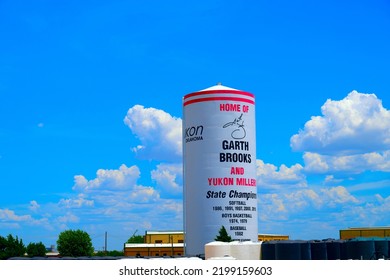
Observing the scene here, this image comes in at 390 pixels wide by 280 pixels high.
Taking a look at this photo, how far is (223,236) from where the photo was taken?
2724 inches

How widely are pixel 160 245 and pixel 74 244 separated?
16274 millimetres

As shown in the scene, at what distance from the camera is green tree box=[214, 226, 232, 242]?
69000 millimetres

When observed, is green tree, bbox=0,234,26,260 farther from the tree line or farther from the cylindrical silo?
the cylindrical silo

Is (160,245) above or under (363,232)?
under

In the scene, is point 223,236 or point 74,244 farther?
point 74,244

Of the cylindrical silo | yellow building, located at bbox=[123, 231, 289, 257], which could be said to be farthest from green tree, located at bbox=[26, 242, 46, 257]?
the cylindrical silo

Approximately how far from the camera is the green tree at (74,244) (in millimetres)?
114169
